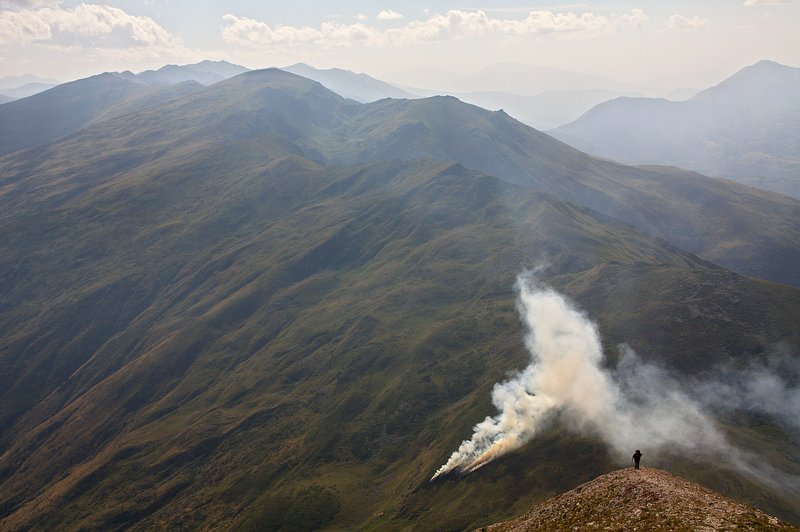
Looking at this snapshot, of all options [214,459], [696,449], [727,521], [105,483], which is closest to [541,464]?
[696,449]

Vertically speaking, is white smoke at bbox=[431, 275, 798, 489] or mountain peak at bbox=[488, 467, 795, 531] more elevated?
mountain peak at bbox=[488, 467, 795, 531]

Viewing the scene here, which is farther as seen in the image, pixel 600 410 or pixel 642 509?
pixel 600 410

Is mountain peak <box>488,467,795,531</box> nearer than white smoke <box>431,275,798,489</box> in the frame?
Yes

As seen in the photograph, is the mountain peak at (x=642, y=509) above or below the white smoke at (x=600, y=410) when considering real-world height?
above

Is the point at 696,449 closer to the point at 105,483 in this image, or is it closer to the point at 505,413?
the point at 505,413

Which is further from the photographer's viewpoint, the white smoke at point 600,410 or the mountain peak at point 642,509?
the white smoke at point 600,410
